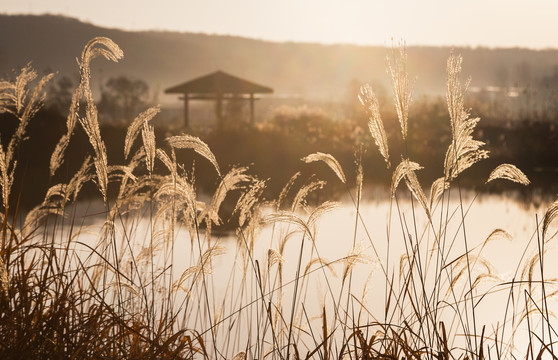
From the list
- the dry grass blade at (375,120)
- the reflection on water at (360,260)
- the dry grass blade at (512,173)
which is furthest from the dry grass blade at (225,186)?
the dry grass blade at (512,173)

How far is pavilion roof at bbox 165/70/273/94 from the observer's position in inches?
964

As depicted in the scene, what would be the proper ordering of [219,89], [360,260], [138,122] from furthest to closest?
1. [219,89]
2. [138,122]
3. [360,260]

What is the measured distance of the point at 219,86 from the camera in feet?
80.3

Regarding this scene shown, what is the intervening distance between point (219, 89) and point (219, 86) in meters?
0.16

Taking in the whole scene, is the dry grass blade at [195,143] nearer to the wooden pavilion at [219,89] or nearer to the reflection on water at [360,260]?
the reflection on water at [360,260]

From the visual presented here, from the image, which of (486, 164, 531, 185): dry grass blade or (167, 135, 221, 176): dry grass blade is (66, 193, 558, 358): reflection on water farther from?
(167, 135, 221, 176): dry grass blade

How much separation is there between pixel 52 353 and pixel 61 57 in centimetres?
13357

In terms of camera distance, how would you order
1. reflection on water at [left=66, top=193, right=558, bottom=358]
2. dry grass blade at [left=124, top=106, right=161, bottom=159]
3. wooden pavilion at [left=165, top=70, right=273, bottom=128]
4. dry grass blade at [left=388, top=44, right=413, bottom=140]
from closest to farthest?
dry grass blade at [left=388, top=44, right=413, bottom=140] → dry grass blade at [left=124, top=106, right=161, bottom=159] → reflection on water at [left=66, top=193, right=558, bottom=358] → wooden pavilion at [left=165, top=70, right=273, bottom=128]

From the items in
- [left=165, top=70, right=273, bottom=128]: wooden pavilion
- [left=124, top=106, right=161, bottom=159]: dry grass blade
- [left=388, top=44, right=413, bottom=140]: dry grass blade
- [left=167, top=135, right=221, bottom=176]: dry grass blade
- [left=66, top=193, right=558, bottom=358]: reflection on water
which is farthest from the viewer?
[left=165, top=70, right=273, bottom=128]: wooden pavilion

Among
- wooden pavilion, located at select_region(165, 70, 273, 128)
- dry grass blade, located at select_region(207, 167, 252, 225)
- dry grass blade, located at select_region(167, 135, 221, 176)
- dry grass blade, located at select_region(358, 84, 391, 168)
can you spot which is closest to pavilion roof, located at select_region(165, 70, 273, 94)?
wooden pavilion, located at select_region(165, 70, 273, 128)

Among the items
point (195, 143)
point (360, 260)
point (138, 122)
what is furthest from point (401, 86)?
point (138, 122)

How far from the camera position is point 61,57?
12812 cm

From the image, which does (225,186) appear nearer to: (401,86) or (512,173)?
(401,86)

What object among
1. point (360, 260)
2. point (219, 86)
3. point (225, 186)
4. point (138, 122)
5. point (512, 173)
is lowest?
point (360, 260)
